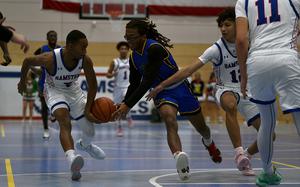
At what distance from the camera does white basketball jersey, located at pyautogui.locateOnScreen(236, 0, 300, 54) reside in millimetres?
5648

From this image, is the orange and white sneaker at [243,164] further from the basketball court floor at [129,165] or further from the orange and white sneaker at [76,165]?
the orange and white sneaker at [76,165]

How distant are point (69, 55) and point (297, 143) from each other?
7262 mm

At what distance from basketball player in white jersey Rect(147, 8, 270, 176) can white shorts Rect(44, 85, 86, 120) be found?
5.57 ft

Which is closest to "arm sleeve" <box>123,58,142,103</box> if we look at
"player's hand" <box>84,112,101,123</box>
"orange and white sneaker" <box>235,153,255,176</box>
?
"player's hand" <box>84,112,101,123</box>

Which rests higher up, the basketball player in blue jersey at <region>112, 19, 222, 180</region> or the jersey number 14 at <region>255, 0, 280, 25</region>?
the jersey number 14 at <region>255, 0, 280, 25</region>

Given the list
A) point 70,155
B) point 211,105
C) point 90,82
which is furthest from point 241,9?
point 211,105

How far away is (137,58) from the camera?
24.5 ft

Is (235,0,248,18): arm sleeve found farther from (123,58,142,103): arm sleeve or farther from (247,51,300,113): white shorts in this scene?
(123,58,142,103): arm sleeve

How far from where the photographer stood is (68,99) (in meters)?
8.12

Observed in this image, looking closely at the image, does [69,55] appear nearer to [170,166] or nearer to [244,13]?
[170,166]

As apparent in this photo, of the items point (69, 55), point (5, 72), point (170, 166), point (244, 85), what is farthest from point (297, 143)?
point (5, 72)

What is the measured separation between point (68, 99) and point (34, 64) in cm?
65

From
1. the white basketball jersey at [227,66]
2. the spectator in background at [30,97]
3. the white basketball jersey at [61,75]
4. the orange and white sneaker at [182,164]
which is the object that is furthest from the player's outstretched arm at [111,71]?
the orange and white sneaker at [182,164]

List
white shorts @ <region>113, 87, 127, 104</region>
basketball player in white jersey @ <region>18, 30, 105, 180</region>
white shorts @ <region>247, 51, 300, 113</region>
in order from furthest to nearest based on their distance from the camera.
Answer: white shorts @ <region>113, 87, 127, 104</region> → basketball player in white jersey @ <region>18, 30, 105, 180</region> → white shorts @ <region>247, 51, 300, 113</region>
